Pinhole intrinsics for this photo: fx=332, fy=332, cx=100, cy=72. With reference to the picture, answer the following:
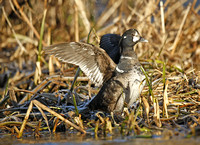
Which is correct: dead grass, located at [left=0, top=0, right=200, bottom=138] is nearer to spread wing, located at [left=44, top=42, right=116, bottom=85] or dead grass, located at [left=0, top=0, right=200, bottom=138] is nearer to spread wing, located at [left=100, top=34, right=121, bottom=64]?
spread wing, located at [left=100, top=34, right=121, bottom=64]

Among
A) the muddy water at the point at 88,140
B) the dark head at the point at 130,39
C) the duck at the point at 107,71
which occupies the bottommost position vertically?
the muddy water at the point at 88,140

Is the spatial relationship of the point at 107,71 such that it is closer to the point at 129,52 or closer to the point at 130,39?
the point at 129,52

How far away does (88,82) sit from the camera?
530 centimetres

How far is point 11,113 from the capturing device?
4812 mm

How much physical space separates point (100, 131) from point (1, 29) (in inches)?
242

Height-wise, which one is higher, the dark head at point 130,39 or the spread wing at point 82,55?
the dark head at point 130,39

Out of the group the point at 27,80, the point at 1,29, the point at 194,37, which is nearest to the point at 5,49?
the point at 1,29

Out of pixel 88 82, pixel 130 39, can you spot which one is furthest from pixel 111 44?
pixel 88 82

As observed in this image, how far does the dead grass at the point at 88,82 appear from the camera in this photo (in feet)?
12.5

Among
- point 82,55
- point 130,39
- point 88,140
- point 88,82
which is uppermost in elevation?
point 130,39

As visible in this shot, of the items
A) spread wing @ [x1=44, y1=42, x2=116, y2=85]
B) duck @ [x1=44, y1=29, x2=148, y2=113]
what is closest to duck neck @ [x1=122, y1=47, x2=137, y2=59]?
duck @ [x1=44, y1=29, x2=148, y2=113]

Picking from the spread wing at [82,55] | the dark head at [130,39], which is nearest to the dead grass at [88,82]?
the dark head at [130,39]

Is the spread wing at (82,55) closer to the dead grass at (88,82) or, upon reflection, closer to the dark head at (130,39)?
the dark head at (130,39)

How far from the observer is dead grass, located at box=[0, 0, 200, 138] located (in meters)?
3.82
